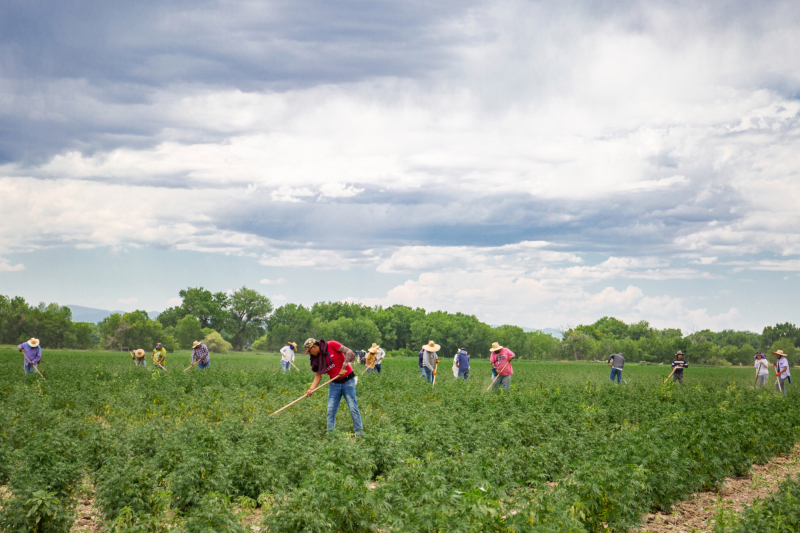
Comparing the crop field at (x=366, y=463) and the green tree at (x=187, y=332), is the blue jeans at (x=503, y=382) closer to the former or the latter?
the crop field at (x=366, y=463)

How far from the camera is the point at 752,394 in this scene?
2117 centimetres

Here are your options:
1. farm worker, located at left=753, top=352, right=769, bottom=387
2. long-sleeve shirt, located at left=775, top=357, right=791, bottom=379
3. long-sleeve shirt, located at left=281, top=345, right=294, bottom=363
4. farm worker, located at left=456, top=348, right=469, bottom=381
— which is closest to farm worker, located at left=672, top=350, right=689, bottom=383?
farm worker, located at left=753, top=352, right=769, bottom=387

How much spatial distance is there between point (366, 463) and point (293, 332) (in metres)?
99.6

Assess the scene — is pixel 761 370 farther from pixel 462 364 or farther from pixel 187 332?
pixel 187 332

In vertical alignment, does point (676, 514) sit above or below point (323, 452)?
below

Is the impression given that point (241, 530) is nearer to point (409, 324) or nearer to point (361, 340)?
point (361, 340)

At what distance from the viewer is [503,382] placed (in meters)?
18.7

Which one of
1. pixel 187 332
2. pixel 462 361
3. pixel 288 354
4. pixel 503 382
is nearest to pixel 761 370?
pixel 462 361

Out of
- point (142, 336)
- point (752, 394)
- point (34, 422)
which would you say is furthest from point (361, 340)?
point (34, 422)

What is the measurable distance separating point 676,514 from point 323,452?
17.2 ft

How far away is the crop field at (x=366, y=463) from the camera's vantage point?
618 cm

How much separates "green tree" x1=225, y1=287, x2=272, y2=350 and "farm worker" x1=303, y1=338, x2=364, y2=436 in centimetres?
10263

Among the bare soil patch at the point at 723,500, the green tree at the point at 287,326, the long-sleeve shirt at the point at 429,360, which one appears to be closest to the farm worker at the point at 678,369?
the long-sleeve shirt at the point at 429,360

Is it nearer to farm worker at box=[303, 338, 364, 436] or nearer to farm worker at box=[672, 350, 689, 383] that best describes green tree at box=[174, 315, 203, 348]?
farm worker at box=[672, 350, 689, 383]
